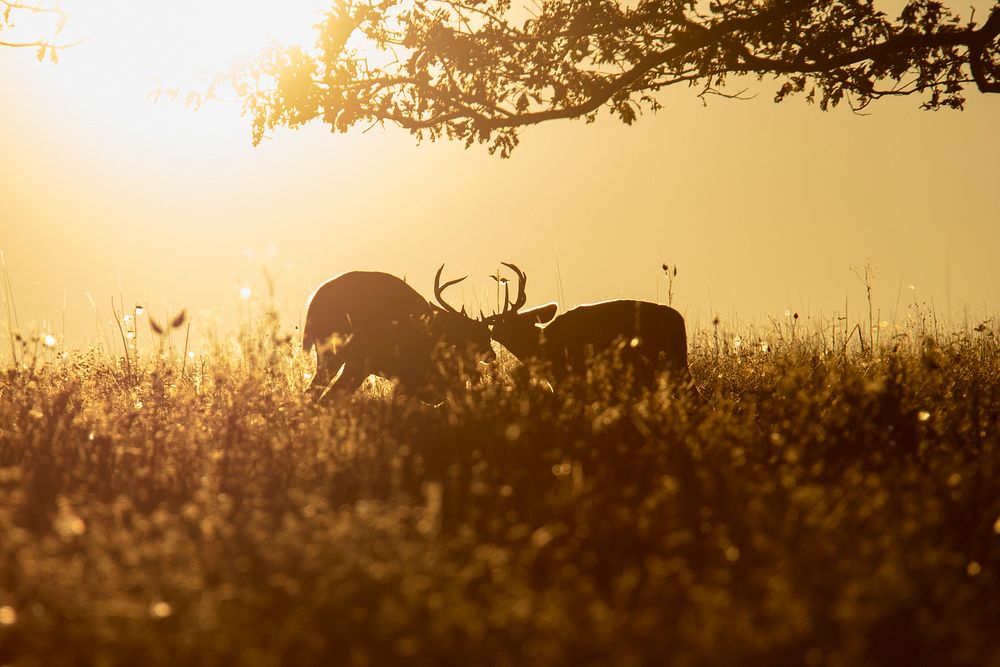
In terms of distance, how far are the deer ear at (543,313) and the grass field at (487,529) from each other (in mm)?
2501

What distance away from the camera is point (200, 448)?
6.24m

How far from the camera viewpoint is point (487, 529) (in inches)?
187

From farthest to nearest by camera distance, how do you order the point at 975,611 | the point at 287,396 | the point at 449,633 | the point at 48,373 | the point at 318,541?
the point at 48,373, the point at 287,396, the point at 975,611, the point at 318,541, the point at 449,633

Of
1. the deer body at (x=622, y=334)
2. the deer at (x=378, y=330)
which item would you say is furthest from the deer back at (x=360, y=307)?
the deer body at (x=622, y=334)

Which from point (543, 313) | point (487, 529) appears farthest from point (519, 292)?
point (487, 529)

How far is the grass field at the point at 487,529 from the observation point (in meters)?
3.50

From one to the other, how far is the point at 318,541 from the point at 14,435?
3.77 metres

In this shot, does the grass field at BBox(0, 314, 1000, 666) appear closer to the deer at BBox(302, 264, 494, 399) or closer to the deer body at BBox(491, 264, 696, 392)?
the deer at BBox(302, 264, 494, 399)

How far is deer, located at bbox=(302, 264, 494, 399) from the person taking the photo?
8.73 m

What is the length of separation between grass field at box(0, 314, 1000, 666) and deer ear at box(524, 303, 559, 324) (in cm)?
250

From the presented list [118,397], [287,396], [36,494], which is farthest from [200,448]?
[118,397]

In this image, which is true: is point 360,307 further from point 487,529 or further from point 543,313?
point 487,529

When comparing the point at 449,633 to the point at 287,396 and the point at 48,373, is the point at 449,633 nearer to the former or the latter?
the point at 287,396

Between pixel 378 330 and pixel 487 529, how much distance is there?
180 inches
